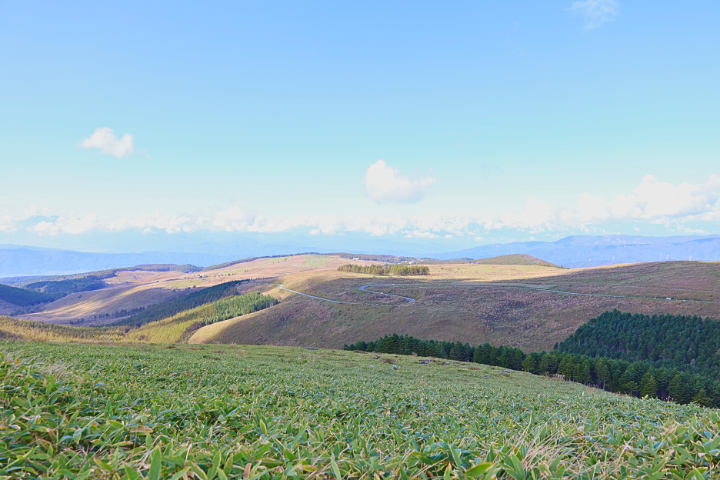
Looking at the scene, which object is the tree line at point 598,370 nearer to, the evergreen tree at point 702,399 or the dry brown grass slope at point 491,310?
the evergreen tree at point 702,399

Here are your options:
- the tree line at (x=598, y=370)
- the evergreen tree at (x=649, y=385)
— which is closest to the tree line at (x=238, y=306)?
the tree line at (x=598, y=370)

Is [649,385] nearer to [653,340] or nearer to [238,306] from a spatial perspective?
[653,340]

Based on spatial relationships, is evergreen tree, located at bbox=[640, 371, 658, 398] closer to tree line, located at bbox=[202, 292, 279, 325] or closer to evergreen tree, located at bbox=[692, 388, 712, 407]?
evergreen tree, located at bbox=[692, 388, 712, 407]

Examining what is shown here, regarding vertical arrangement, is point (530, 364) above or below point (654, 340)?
below

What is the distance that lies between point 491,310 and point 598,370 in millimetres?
44955

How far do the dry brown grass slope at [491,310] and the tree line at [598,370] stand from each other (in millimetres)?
17638

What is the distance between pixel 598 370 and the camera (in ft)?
148

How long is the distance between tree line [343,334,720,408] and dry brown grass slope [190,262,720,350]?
17.6 metres

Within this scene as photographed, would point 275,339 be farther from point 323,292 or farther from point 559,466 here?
point 559,466

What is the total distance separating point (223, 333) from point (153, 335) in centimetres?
4578

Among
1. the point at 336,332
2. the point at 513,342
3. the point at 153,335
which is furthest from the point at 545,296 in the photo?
the point at 153,335

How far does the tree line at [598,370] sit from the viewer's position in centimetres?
3703

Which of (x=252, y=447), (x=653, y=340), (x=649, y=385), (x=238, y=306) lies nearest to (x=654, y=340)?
(x=653, y=340)

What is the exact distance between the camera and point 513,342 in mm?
70750
